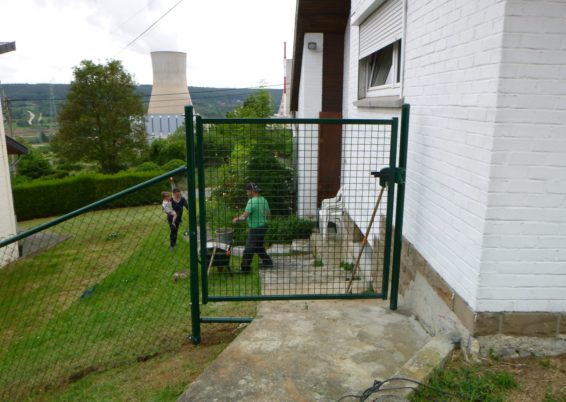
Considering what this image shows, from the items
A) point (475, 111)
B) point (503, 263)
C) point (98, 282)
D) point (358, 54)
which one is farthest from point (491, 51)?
point (98, 282)

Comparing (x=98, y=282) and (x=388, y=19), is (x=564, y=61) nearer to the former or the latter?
(x=388, y=19)

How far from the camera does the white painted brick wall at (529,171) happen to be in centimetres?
240

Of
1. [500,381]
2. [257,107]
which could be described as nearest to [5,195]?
[500,381]

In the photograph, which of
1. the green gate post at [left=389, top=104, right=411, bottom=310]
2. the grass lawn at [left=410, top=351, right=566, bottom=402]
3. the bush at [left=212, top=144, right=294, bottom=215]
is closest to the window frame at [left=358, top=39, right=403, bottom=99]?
the green gate post at [left=389, top=104, right=411, bottom=310]

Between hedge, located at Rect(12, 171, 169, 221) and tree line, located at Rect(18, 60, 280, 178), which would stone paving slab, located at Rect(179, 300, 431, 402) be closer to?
hedge, located at Rect(12, 171, 169, 221)

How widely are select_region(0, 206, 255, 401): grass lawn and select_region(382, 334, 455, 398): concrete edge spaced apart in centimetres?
161

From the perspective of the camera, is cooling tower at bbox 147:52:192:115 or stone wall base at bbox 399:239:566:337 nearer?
stone wall base at bbox 399:239:566:337

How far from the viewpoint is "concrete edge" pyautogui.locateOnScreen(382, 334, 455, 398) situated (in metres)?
2.55

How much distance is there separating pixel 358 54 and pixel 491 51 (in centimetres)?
400

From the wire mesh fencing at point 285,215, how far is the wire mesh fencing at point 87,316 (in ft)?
2.01

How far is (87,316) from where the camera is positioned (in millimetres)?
6320

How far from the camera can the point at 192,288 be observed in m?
3.74

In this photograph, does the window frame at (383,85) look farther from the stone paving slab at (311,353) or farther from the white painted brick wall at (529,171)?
the stone paving slab at (311,353)

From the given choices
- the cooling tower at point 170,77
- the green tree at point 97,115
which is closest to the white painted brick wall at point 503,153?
the green tree at point 97,115
